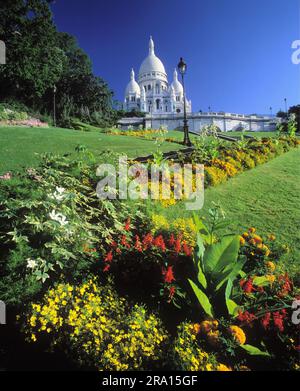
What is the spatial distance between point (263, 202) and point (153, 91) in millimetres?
96074

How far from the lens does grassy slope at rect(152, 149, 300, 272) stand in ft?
23.7

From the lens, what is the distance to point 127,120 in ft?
185

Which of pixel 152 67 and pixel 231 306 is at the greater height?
pixel 152 67

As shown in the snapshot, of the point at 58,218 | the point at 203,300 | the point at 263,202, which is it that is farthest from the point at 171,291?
the point at 263,202

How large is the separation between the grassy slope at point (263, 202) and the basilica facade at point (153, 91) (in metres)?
89.8

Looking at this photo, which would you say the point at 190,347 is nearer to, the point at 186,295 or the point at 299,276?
the point at 186,295

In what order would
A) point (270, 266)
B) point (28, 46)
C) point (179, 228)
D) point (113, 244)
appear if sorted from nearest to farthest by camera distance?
point (113, 244) → point (270, 266) → point (179, 228) → point (28, 46)

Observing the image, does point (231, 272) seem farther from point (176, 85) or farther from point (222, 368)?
point (176, 85)

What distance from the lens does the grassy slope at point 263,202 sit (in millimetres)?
7230

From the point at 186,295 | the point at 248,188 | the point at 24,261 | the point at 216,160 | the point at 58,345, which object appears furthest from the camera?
the point at 216,160

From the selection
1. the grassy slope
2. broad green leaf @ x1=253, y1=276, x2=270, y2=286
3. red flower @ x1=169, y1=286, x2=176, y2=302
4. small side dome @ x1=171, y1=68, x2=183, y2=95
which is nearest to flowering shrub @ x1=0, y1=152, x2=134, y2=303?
red flower @ x1=169, y1=286, x2=176, y2=302

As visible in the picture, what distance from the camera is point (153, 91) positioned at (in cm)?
9881

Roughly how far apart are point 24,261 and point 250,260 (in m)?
3.79
